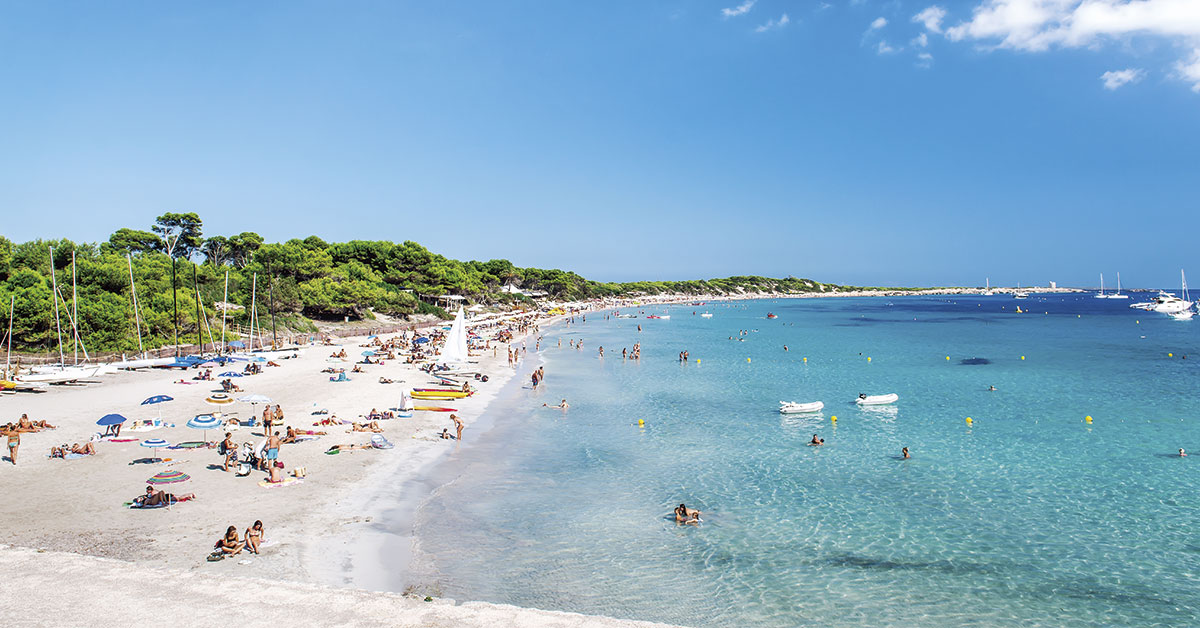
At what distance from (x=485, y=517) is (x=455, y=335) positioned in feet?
68.9

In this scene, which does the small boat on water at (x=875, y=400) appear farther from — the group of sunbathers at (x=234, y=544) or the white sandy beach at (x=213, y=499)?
the group of sunbathers at (x=234, y=544)

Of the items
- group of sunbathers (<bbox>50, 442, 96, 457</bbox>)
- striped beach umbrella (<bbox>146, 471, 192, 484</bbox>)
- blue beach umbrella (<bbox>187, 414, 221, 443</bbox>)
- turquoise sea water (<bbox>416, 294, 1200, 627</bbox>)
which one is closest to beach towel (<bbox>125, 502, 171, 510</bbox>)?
striped beach umbrella (<bbox>146, 471, 192, 484</bbox>)

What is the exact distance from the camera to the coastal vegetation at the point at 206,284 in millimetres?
36766

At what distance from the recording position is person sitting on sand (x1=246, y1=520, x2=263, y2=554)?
12.3m

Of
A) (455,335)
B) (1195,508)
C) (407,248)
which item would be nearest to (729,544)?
(1195,508)

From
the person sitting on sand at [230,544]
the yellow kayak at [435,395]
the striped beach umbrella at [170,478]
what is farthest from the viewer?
the yellow kayak at [435,395]

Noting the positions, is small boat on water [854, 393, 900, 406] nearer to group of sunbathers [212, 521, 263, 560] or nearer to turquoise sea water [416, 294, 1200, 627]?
turquoise sea water [416, 294, 1200, 627]

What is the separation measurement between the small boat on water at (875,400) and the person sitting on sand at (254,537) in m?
26.6

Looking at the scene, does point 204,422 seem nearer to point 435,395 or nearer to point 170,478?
point 170,478

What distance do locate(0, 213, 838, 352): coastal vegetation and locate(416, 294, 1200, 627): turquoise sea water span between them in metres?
26.0

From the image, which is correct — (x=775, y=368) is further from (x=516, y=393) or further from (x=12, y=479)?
(x=12, y=479)

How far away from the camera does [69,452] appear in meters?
18.2

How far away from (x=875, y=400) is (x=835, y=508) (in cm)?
1655

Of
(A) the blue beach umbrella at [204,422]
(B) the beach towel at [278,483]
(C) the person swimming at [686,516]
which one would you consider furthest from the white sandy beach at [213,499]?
(C) the person swimming at [686,516]
